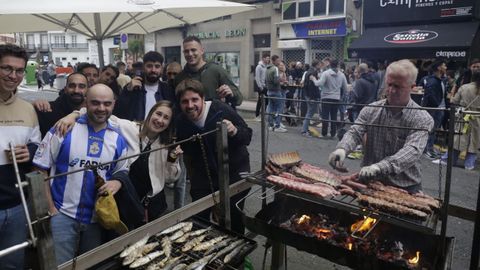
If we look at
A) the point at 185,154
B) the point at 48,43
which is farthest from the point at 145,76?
Answer: the point at 48,43

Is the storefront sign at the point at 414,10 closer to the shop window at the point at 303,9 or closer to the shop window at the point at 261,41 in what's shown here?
the shop window at the point at 303,9

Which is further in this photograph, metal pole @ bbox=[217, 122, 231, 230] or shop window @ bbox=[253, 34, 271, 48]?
shop window @ bbox=[253, 34, 271, 48]

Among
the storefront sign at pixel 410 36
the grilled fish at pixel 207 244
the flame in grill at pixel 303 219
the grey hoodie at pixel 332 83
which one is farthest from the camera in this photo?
the storefront sign at pixel 410 36

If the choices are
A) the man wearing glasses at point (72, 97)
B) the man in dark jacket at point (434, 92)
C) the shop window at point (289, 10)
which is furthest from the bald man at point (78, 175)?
the shop window at point (289, 10)

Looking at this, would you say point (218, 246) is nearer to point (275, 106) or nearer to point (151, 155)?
point (151, 155)

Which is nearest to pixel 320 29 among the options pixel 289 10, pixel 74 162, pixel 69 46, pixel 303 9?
pixel 303 9

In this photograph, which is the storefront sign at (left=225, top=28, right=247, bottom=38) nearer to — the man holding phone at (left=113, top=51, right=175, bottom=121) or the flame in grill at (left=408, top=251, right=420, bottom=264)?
the man holding phone at (left=113, top=51, right=175, bottom=121)

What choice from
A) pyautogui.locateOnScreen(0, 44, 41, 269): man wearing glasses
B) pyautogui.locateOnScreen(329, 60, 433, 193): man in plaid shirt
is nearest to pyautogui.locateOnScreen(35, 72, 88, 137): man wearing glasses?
pyautogui.locateOnScreen(0, 44, 41, 269): man wearing glasses

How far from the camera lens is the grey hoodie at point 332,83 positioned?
32.8 feet

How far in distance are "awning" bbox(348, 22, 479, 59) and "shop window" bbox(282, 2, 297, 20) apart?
356cm

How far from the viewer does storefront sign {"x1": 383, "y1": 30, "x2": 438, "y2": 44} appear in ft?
45.8

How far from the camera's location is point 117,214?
2.59 meters

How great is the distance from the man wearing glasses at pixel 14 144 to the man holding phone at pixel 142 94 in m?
1.76

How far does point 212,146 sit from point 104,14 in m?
4.51
